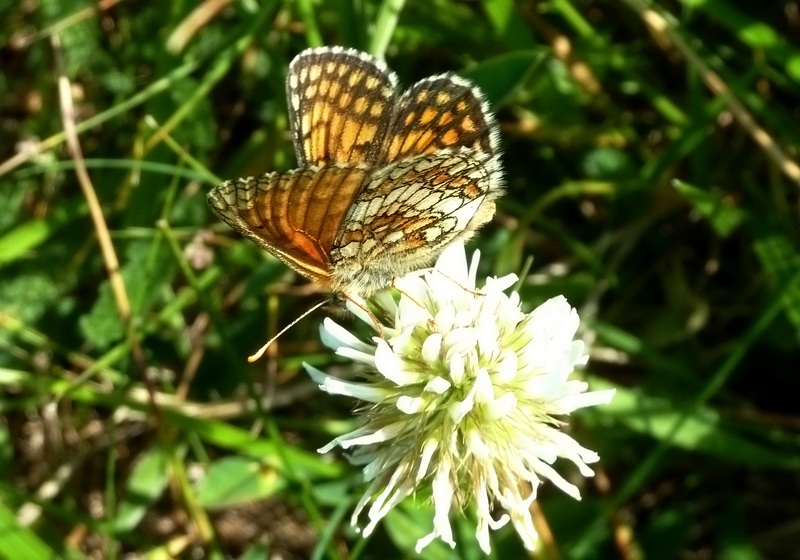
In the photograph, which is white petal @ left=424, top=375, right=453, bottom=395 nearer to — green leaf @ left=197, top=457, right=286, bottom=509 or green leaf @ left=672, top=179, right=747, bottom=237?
green leaf @ left=197, top=457, right=286, bottom=509

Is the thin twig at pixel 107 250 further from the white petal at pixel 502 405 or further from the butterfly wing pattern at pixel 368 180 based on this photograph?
the white petal at pixel 502 405

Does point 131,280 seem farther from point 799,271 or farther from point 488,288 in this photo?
point 799,271

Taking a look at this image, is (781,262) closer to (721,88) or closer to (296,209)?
(721,88)

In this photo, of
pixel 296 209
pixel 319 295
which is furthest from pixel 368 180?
pixel 319 295

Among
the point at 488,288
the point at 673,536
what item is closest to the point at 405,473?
the point at 488,288

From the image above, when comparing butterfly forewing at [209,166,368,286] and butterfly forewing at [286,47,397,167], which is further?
butterfly forewing at [286,47,397,167]

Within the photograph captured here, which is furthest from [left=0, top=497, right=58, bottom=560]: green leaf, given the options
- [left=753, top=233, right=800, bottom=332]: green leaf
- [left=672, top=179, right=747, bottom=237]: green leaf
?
[left=753, top=233, right=800, bottom=332]: green leaf

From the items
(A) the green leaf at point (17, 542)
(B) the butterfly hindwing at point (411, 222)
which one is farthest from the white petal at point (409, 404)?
(A) the green leaf at point (17, 542)

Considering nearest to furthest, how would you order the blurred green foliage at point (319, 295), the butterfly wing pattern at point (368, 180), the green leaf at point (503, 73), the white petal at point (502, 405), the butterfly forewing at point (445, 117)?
the white petal at point (502, 405), the butterfly wing pattern at point (368, 180), the butterfly forewing at point (445, 117), the green leaf at point (503, 73), the blurred green foliage at point (319, 295)
